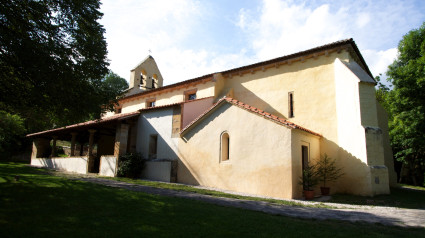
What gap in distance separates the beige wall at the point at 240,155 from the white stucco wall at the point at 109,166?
4.21 metres

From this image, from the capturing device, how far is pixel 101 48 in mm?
9930

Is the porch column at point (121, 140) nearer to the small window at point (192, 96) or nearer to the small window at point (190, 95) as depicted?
the small window at point (190, 95)

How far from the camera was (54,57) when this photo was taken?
28.4ft

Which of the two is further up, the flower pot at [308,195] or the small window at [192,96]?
the small window at [192,96]

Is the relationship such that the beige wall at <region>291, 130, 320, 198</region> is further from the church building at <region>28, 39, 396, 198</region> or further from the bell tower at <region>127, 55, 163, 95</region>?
the bell tower at <region>127, 55, 163, 95</region>

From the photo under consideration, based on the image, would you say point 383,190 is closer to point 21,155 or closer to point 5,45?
point 5,45

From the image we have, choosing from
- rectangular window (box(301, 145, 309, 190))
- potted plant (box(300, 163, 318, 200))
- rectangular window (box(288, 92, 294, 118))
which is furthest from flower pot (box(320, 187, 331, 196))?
Answer: rectangular window (box(288, 92, 294, 118))

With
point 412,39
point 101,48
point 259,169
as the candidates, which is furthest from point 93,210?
point 412,39

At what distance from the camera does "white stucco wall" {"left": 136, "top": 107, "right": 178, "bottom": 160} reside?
16341 millimetres

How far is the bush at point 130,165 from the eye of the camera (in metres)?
15.9

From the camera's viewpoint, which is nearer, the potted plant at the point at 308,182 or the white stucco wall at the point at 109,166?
the potted plant at the point at 308,182

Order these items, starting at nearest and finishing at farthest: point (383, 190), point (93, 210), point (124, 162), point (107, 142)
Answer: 1. point (93, 210)
2. point (383, 190)
3. point (124, 162)
4. point (107, 142)

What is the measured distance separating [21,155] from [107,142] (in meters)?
15.7

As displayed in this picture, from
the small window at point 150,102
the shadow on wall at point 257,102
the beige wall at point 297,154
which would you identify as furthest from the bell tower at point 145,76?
the beige wall at point 297,154
